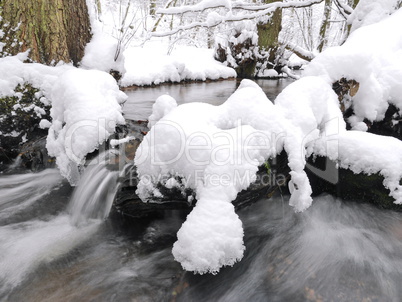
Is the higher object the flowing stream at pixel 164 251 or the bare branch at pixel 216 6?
the bare branch at pixel 216 6

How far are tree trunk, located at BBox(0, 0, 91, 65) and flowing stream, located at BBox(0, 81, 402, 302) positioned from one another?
1675 mm

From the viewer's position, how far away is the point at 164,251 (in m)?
2.18

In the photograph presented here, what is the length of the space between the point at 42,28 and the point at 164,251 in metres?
3.14

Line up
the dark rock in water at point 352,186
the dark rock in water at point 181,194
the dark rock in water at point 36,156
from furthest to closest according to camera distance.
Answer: the dark rock in water at point 36,156 → the dark rock in water at point 352,186 → the dark rock in water at point 181,194

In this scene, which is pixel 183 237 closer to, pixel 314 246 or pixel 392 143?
pixel 314 246

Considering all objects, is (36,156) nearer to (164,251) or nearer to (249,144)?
(164,251)

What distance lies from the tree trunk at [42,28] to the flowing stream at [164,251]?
5.50 feet

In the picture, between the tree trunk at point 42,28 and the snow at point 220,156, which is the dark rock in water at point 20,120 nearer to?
the tree trunk at point 42,28

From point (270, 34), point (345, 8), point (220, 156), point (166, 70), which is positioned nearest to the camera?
point (220, 156)

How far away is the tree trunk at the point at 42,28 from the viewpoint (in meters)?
3.03

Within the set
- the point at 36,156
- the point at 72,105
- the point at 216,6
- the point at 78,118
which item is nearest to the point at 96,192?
the point at 78,118

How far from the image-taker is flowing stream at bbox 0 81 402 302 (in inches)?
71.8

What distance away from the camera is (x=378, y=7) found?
411 cm

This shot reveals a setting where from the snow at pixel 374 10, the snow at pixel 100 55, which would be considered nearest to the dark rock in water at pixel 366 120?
the snow at pixel 374 10
